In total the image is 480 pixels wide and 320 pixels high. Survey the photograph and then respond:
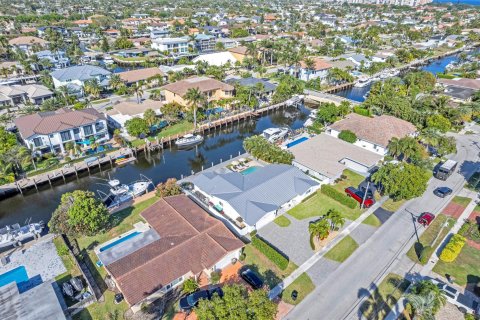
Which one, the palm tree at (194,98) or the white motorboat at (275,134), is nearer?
the white motorboat at (275,134)

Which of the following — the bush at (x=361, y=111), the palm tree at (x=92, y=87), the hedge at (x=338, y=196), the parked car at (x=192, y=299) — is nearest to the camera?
the parked car at (x=192, y=299)

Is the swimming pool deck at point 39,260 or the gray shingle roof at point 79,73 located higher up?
the gray shingle roof at point 79,73

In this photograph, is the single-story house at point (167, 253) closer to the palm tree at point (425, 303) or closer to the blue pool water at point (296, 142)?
the palm tree at point (425, 303)

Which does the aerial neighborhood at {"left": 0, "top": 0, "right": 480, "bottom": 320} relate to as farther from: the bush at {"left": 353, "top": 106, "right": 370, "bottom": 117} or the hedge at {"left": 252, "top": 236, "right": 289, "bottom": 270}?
the bush at {"left": 353, "top": 106, "right": 370, "bottom": 117}

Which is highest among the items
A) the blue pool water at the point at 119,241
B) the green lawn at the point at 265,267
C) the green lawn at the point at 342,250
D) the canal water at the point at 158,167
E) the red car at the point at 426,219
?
the red car at the point at 426,219

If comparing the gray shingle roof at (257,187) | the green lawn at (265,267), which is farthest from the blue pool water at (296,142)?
the green lawn at (265,267)

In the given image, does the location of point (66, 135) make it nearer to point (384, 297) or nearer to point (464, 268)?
point (384, 297)

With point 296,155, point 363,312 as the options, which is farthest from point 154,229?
point 296,155
